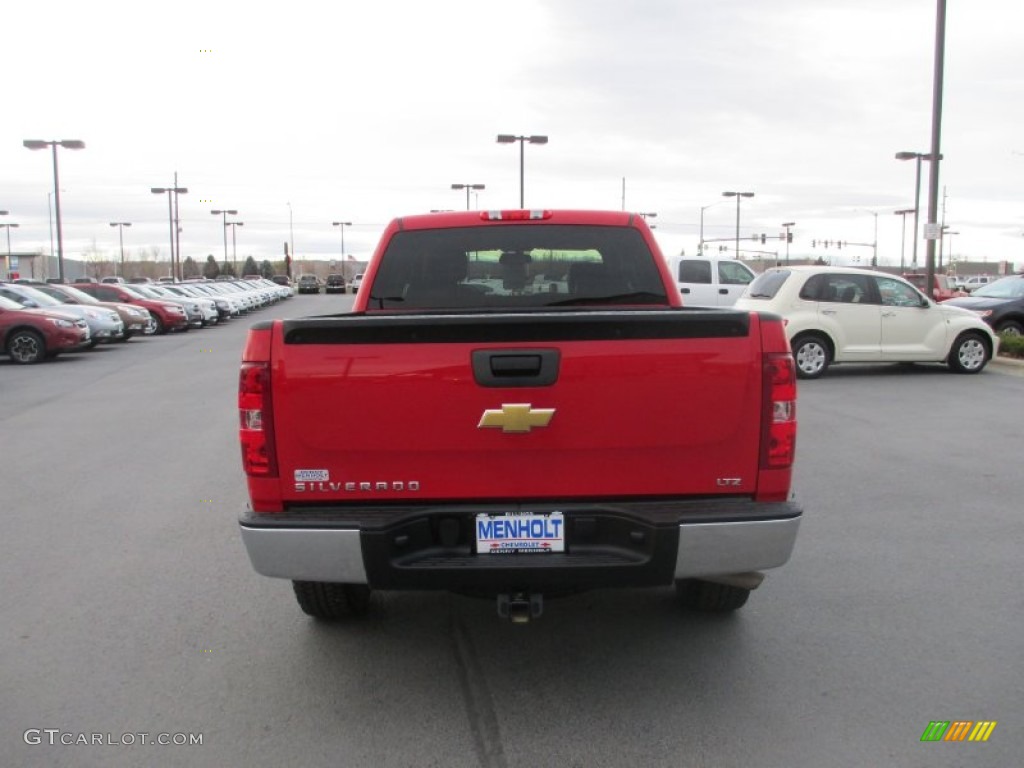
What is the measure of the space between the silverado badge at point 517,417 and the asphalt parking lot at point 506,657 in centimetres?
59

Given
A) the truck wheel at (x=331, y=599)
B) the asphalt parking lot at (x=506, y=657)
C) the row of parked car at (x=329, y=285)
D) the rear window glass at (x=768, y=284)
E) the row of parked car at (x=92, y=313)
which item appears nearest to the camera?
the asphalt parking lot at (x=506, y=657)

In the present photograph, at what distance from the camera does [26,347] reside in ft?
62.1

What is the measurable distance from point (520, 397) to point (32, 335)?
60.3ft

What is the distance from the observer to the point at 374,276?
5273mm

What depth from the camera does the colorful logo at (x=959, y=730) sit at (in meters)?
3.40

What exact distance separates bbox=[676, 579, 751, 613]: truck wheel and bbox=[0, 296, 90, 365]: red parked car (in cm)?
1774

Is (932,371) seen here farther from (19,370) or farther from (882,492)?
(19,370)

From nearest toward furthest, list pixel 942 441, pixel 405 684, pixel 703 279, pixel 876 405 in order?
pixel 405 684 → pixel 942 441 → pixel 876 405 → pixel 703 279

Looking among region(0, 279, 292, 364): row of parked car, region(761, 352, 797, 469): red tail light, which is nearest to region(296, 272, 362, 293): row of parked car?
region(0, 279, 292, 364): row of parked car

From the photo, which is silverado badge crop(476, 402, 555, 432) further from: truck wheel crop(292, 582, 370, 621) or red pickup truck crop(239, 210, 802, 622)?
truck wheel crop(292, 582, 370, 621)

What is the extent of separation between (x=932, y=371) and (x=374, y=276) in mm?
12805

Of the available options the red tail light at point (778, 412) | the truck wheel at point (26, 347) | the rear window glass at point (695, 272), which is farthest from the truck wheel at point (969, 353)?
the truck wheel at point (26, 347)

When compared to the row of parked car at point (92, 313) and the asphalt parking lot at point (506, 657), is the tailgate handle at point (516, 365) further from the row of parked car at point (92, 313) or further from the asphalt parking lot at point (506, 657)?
the row of parked car at point (92, 313)

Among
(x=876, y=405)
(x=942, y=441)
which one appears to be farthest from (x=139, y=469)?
(x=876, y=405)
